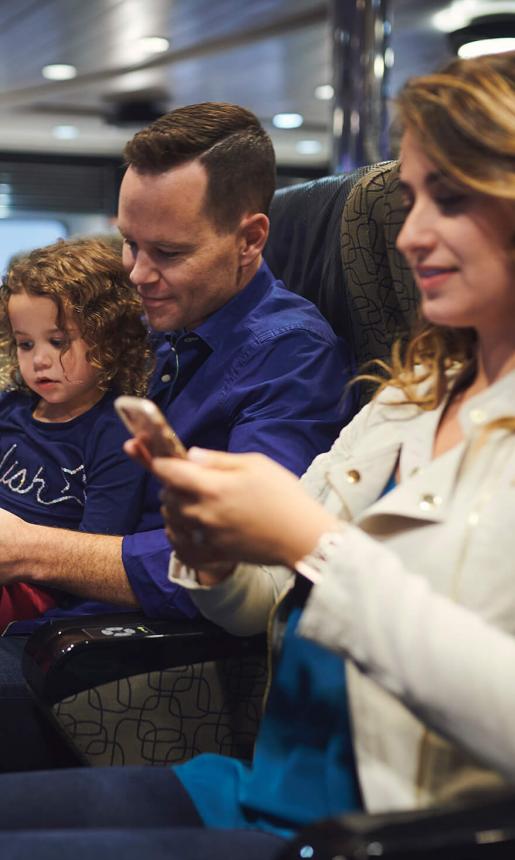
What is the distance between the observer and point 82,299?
6.42ft

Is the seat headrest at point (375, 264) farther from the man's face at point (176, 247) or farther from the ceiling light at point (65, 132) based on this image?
the ceiling light at point (65, 132)

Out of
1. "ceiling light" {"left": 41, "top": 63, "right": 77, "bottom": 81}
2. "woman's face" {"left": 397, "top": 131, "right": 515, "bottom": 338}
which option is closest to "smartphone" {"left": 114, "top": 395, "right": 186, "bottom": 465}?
"woman's face" {"left": 397, "top": 131, "right": 515, "bottom": 338}

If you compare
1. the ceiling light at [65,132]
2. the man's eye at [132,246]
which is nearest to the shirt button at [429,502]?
the man's eye at [132,246]

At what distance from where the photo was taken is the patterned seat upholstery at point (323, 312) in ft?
5.01

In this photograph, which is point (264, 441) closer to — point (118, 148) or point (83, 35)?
point (83, 35)

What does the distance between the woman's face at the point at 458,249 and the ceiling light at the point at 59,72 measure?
736 centimetres

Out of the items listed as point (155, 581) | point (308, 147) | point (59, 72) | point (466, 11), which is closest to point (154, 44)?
point (59, 72)

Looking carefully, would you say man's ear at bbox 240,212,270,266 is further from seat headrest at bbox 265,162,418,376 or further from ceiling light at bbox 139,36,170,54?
ceiling light at bbox 139,36,170,54

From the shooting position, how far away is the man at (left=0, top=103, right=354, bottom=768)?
1.68 m

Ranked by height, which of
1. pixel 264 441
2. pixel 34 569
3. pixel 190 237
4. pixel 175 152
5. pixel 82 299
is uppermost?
pixel 175 152

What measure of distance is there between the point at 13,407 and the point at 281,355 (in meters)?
0.62

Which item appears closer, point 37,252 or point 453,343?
point 453,343

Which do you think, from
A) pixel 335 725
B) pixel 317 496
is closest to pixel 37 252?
pixel 317 496

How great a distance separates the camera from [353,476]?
4.16ft
